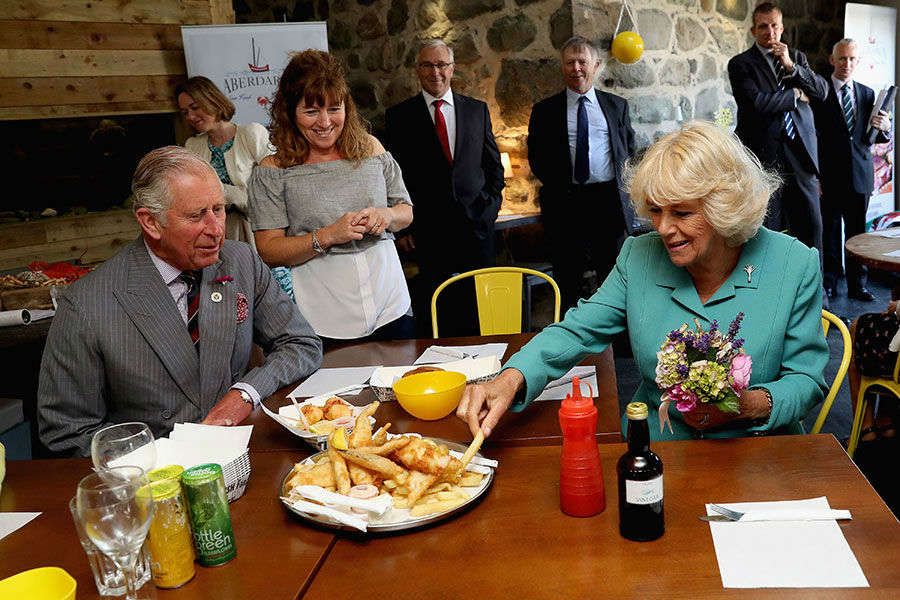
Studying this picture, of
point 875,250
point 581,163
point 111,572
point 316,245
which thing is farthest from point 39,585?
point 581,163

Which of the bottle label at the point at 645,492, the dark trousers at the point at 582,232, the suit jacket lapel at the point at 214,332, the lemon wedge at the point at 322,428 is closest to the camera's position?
the bottle label at the point at 645,492

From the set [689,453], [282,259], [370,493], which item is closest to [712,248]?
[689,453]

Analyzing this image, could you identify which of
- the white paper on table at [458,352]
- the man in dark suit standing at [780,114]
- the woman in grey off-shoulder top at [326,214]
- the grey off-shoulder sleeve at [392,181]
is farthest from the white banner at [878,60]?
the white paper on table at [458,352]

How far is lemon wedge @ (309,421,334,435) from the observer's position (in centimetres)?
157

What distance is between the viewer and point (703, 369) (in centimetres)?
132

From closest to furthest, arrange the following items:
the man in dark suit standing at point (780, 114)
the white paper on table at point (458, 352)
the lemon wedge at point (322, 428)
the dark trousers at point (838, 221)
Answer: the lemon wedge at point (322, 428) → the white paper on table at point (458, 352) → the man in dark suit standing at point (780, 114) → the dark trousers at point (838, 221)

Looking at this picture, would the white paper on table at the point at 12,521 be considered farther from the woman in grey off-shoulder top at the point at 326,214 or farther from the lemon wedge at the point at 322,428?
the woman in grey off-shoulder top at the point at 326,214

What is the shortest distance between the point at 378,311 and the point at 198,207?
2.94 feet

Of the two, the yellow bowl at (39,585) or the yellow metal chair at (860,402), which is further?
the yellow metal chair at (860,402)

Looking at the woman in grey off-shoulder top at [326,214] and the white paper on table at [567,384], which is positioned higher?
the woman in grey off-shoulder top at [326,214]

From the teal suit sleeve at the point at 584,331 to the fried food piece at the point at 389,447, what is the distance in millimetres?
486

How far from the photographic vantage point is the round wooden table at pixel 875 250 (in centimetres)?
351

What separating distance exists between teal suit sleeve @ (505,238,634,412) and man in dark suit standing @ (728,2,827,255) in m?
3.65

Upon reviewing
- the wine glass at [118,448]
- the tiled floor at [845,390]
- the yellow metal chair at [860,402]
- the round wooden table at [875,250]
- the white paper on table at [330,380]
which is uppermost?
the wine glass at [118,448]
